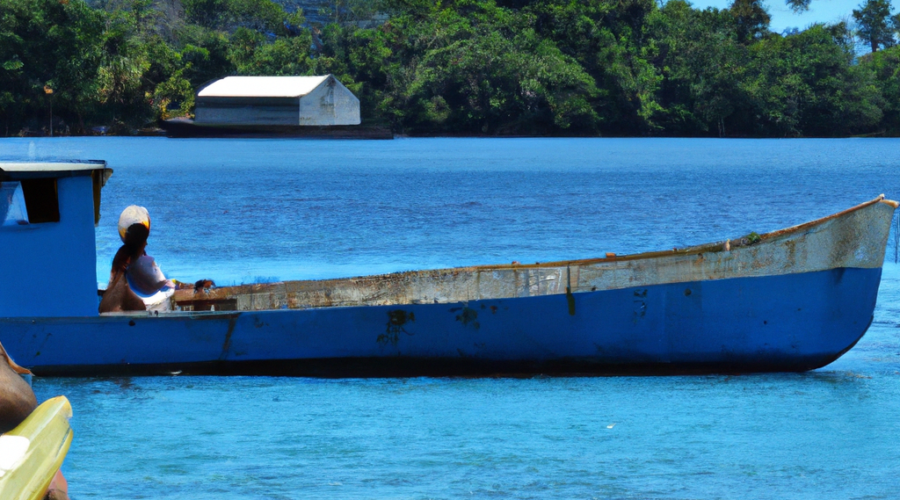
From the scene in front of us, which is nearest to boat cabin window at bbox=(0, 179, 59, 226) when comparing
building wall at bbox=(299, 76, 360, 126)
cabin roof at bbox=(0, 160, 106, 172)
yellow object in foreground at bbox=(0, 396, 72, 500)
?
cabin roof at bbox=(0, 160, 106, 172)

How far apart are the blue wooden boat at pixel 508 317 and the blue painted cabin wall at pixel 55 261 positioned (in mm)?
11

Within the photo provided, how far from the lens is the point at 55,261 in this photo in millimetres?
8625

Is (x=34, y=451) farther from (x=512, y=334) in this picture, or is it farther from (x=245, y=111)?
(x=245, y=111)

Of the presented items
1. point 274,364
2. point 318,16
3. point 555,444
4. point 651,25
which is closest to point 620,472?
point 555,444

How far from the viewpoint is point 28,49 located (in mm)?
71875

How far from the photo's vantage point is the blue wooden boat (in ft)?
28.5

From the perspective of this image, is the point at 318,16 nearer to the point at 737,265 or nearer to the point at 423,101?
the point at 423,101

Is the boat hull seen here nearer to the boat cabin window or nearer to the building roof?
the boat cabin window

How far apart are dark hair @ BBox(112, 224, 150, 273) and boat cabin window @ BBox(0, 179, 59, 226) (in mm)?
571

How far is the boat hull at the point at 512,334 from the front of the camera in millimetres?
8898

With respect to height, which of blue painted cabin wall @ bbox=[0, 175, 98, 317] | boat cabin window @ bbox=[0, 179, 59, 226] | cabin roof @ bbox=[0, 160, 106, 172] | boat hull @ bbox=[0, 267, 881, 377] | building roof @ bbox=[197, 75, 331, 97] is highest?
building roof @ bbox=[197, 75, 331, 97]

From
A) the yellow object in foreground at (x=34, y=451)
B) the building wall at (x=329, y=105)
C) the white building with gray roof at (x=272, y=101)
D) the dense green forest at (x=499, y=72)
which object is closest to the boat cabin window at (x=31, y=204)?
the yellow object in foreground at (x=34, y=451)

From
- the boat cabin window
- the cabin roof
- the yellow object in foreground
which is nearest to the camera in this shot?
the yellow object in foreground

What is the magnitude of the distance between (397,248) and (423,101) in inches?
2244
